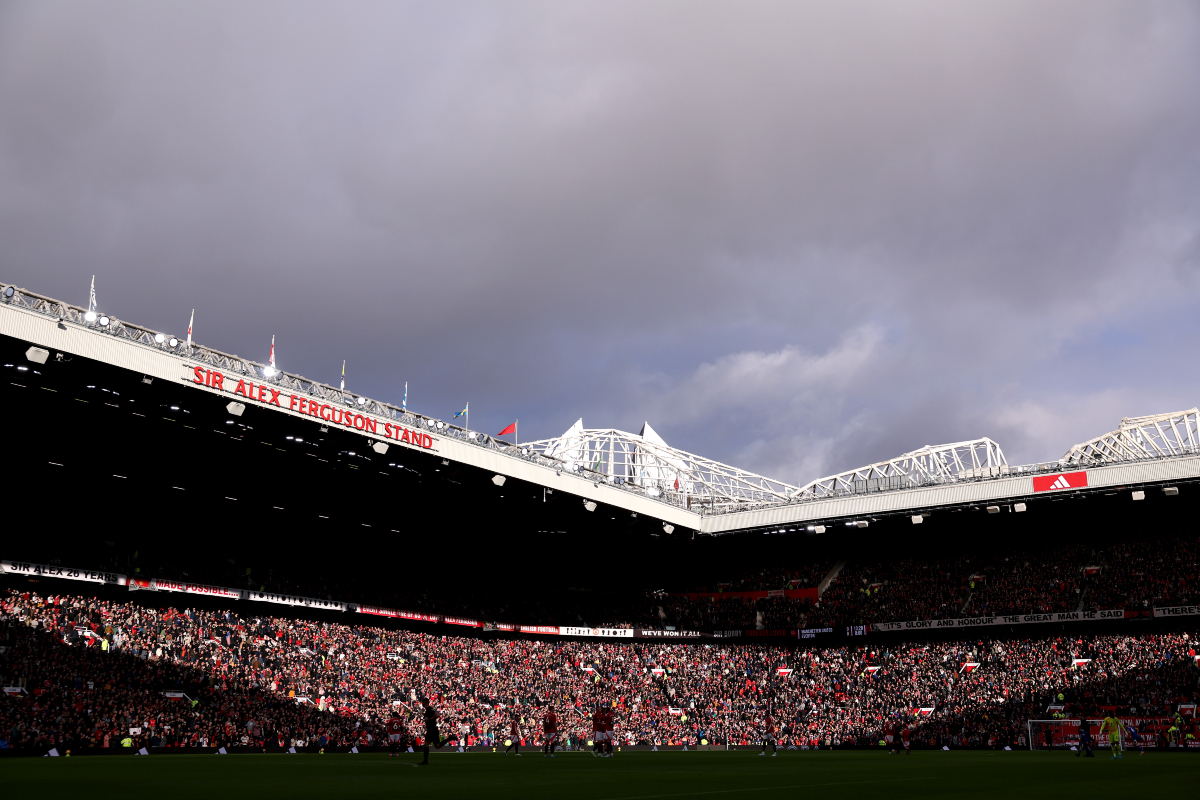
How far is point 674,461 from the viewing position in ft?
275

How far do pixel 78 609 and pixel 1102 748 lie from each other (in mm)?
51628

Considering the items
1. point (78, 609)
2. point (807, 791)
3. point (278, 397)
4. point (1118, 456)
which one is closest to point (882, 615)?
point (1118, 456)

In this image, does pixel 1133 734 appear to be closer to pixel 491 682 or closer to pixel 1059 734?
pixel 1059 734

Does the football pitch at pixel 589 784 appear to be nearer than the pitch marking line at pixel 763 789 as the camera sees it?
No

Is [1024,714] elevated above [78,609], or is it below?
below

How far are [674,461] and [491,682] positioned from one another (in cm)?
2793

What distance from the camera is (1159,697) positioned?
169ft

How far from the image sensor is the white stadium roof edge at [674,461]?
1548 inches

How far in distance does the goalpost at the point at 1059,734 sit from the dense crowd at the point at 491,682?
1.93 metres

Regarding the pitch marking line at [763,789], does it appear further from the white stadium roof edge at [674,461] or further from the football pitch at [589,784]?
the white stadium roof edge at [674,461]

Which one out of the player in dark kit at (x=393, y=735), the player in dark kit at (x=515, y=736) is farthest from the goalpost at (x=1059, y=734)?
the player in dark kit at (x=393, y=735)

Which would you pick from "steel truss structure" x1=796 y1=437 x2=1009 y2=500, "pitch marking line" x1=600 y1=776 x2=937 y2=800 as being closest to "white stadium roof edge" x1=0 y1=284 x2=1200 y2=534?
"steel truss structure" x1=796 y1=437 x2=1009 y2=500

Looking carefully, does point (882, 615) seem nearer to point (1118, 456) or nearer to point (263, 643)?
point (1118, 456)

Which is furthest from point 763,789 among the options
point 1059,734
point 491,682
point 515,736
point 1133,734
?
point 491,682
